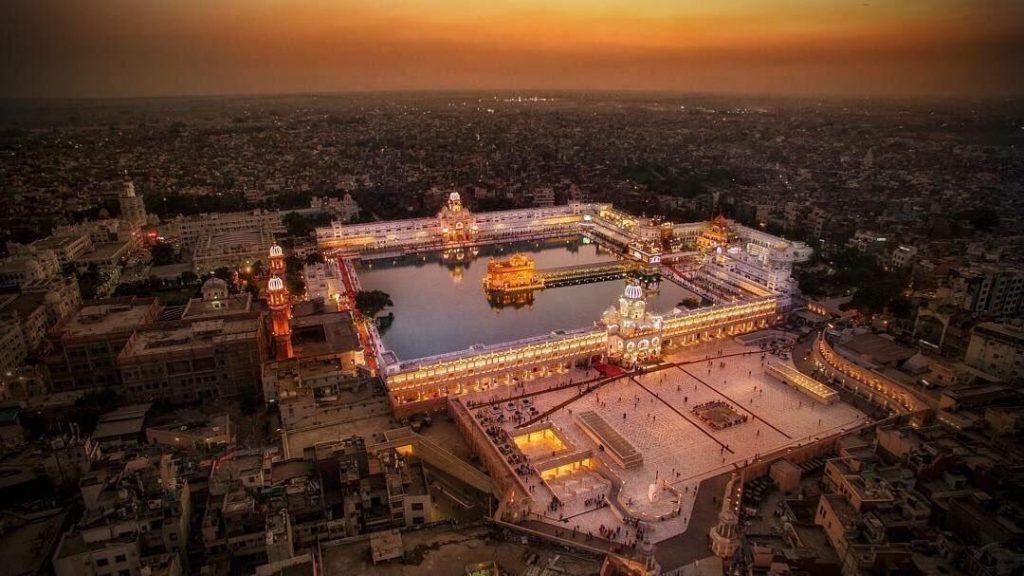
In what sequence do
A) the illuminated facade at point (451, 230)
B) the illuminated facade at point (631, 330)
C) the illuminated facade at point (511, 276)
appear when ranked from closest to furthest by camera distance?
the illuminated facade at point (631, 330)
the illuminated facade at point (511, 276)
the illuminated facade at point (451, 230)

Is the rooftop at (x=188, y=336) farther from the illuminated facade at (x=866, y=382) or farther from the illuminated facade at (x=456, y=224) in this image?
the illuminated facade at (x=866, y=382)

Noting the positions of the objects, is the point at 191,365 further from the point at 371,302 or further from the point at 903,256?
the point at 903,256

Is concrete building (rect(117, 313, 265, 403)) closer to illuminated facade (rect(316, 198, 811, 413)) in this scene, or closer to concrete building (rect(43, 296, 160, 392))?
concrete building (rect(43, 296, 160, 392))

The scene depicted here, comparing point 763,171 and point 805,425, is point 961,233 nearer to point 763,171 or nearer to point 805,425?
point 763,171

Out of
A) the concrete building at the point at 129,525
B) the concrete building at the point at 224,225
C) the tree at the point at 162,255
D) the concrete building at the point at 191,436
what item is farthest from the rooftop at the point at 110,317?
the concrete building at the point at 224,225

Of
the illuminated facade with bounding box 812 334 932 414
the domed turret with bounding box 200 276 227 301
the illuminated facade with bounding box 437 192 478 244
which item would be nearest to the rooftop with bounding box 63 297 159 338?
the domed turret with bounding box 200 276 227 301

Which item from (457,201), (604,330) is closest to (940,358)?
(604,330)
